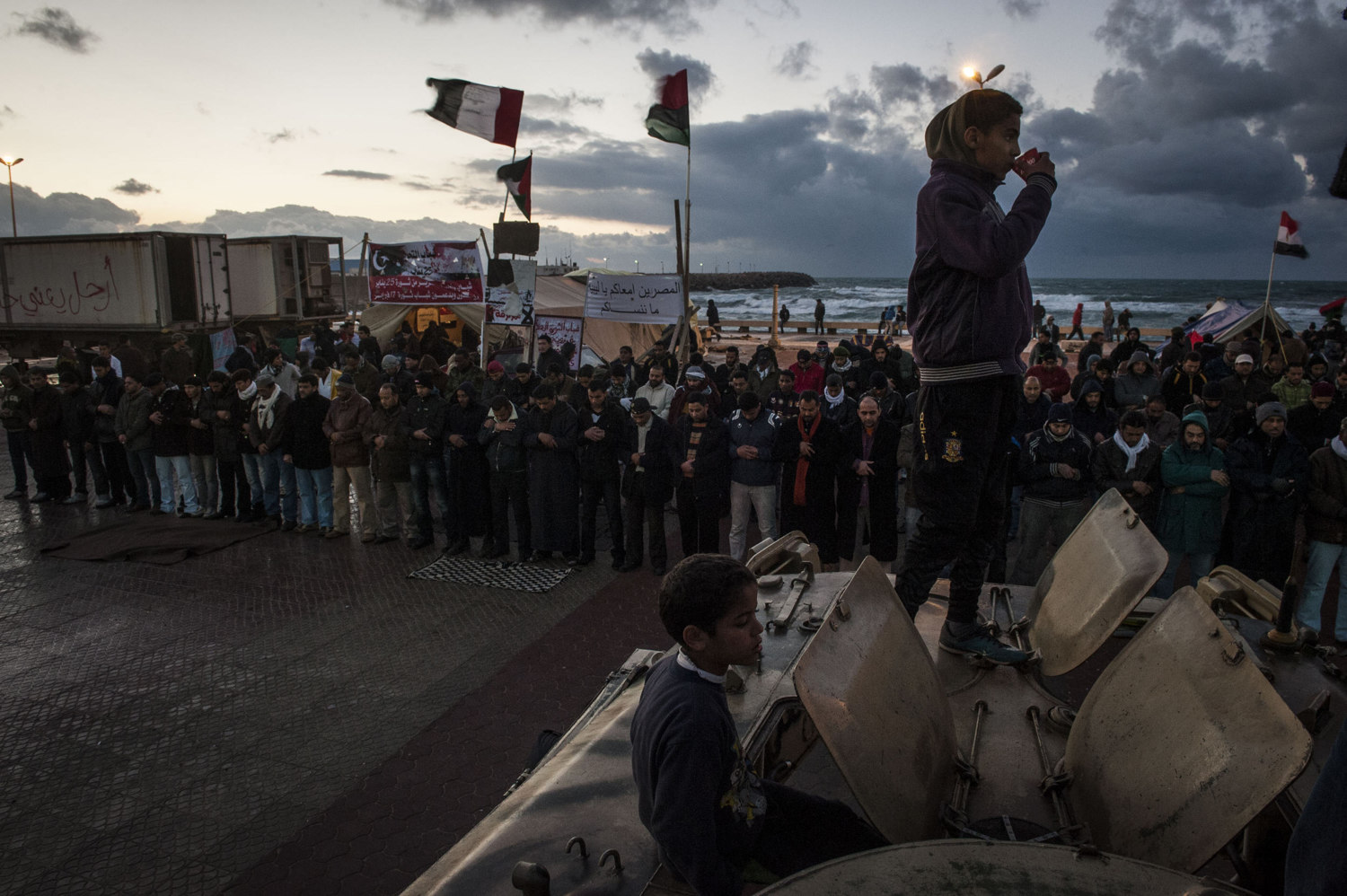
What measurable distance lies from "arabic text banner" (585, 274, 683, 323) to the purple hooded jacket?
11.0m

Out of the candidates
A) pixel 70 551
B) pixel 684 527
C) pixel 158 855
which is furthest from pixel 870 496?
pixel 70 551

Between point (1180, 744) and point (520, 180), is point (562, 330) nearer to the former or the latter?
point (520, 180)

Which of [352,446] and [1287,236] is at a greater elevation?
[1287,236]

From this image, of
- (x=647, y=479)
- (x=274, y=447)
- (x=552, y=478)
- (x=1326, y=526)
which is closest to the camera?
(x=1326, y=526)

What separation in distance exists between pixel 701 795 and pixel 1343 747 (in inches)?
51.9

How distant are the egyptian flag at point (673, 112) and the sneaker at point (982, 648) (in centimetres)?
1165

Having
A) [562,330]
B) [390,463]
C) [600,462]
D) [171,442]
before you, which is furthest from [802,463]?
[171,442]

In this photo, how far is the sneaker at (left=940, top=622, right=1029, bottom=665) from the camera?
128 inches

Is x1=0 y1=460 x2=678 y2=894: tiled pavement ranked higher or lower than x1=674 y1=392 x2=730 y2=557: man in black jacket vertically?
lower

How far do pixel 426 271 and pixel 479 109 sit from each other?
316 centimetres

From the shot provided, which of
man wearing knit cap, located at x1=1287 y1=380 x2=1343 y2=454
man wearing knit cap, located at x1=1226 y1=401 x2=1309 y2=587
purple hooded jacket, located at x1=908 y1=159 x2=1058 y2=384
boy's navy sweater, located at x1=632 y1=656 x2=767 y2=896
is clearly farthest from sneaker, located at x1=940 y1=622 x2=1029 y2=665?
man wearing knit cap, located at x1=1287 y1=380 x2=1343 y2=454

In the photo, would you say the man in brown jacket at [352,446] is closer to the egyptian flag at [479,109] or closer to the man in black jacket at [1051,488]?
the egyptian flag at [479,109]

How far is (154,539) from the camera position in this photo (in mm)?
10023

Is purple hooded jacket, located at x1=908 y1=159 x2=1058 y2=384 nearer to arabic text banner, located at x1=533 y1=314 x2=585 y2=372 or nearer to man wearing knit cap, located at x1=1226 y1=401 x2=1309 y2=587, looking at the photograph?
man wearing knit cap, located at x1=1226 y1=401 x2=1309 y2=587
